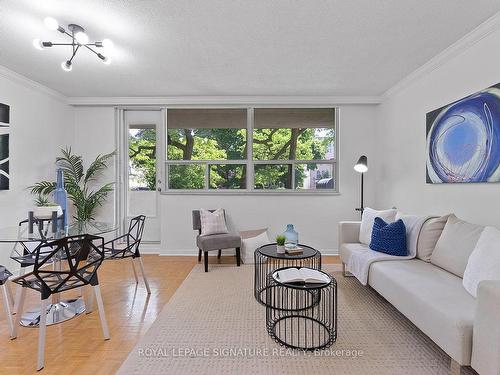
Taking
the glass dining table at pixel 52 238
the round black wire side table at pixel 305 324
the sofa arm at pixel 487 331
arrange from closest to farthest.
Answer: the sofa arm at pixel 487 331, the round black wire side table at pixel 305 324, the glass dining table at pixel 52 238

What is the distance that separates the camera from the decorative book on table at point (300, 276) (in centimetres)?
206

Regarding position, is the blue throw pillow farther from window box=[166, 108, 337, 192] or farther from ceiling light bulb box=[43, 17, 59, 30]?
ceiling light bulb box=[43, 17, 59, 30]

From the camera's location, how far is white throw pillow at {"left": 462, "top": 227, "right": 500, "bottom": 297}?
174 cm

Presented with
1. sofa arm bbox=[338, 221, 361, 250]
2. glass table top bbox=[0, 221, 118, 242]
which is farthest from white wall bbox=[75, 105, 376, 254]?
glass table top bbox=[0, 221, 118, 242]

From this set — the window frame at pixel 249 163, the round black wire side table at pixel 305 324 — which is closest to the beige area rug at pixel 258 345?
the round black wire side table at pixel 305 324

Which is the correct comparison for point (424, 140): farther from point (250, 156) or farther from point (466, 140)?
point (250, 156)

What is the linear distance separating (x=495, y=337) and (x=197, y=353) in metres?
1.72

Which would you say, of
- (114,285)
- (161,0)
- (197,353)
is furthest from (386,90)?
(114,285)

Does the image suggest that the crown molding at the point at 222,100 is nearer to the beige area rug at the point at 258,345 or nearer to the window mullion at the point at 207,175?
the window mullion at the point at 207,175

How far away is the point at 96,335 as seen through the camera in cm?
217

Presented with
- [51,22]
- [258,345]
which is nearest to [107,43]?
[51,22]

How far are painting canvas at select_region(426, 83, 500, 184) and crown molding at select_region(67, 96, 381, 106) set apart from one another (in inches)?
55.4

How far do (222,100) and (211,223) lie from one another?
1.95 m

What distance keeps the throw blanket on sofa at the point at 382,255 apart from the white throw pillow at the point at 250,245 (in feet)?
5.05
